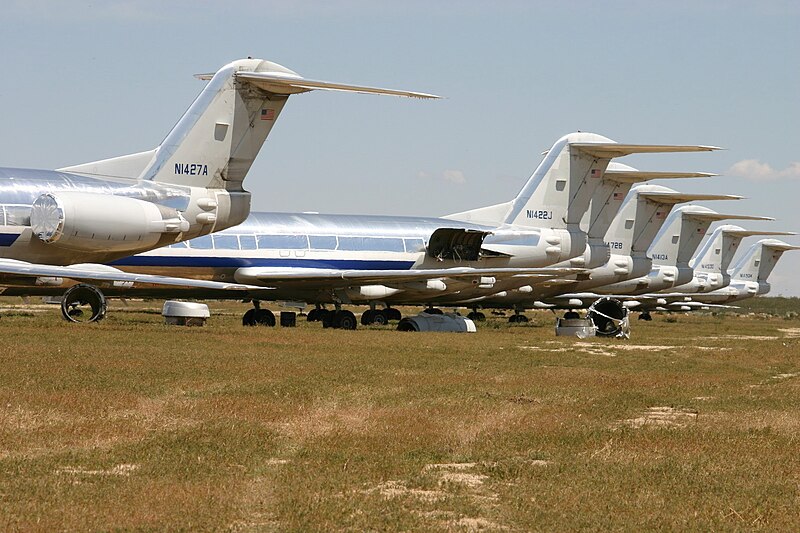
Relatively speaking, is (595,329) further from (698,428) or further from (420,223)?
(698,428)

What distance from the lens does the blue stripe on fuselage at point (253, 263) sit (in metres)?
34.7

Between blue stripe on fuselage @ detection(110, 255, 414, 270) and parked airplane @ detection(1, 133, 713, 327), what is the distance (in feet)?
0.11

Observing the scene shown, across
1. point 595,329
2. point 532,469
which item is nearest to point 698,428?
point 532,469

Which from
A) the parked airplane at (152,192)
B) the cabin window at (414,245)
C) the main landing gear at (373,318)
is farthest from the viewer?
the main landing gear at (373,318)

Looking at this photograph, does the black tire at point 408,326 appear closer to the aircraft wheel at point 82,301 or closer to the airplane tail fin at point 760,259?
the aircraft wheel at point 82,301

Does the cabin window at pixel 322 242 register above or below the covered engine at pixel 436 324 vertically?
above

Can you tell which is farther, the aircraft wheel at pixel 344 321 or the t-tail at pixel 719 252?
the t-tail at pixel 719 252

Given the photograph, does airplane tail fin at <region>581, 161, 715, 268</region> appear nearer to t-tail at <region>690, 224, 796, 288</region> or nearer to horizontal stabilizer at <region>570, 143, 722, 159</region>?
horizontal stabilizer at <region>570, 143, 722, 159</region>

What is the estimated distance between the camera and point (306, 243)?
40281mm

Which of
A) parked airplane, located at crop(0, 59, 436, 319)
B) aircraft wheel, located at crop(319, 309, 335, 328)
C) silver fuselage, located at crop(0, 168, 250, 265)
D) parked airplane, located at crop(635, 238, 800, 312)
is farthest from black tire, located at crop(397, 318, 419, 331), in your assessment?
parked airplane, located at crop(635, 238, 800, 312)

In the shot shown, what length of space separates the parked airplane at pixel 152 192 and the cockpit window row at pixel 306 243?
6.27m

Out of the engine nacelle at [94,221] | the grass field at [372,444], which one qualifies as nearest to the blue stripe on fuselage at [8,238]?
the engine nacelle at [94,221]

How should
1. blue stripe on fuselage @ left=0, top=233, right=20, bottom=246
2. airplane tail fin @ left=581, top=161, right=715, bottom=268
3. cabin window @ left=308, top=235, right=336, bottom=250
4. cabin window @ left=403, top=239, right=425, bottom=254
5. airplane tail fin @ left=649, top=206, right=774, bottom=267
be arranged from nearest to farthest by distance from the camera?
blue stripe on fuselage @ left=0, top=233, right=20, bottom=246 → cabin window @ left=308, top=235, right=336, bottom=250 → cabin window @ left=403, top=239, right=425, bottom=254 → airplane tail fin @ left=581, top=161, right=715, bottom=268 → airplane tail fin @ left=649, top=206, right=774, bottom=267

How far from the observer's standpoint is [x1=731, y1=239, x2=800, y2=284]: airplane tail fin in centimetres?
9056
